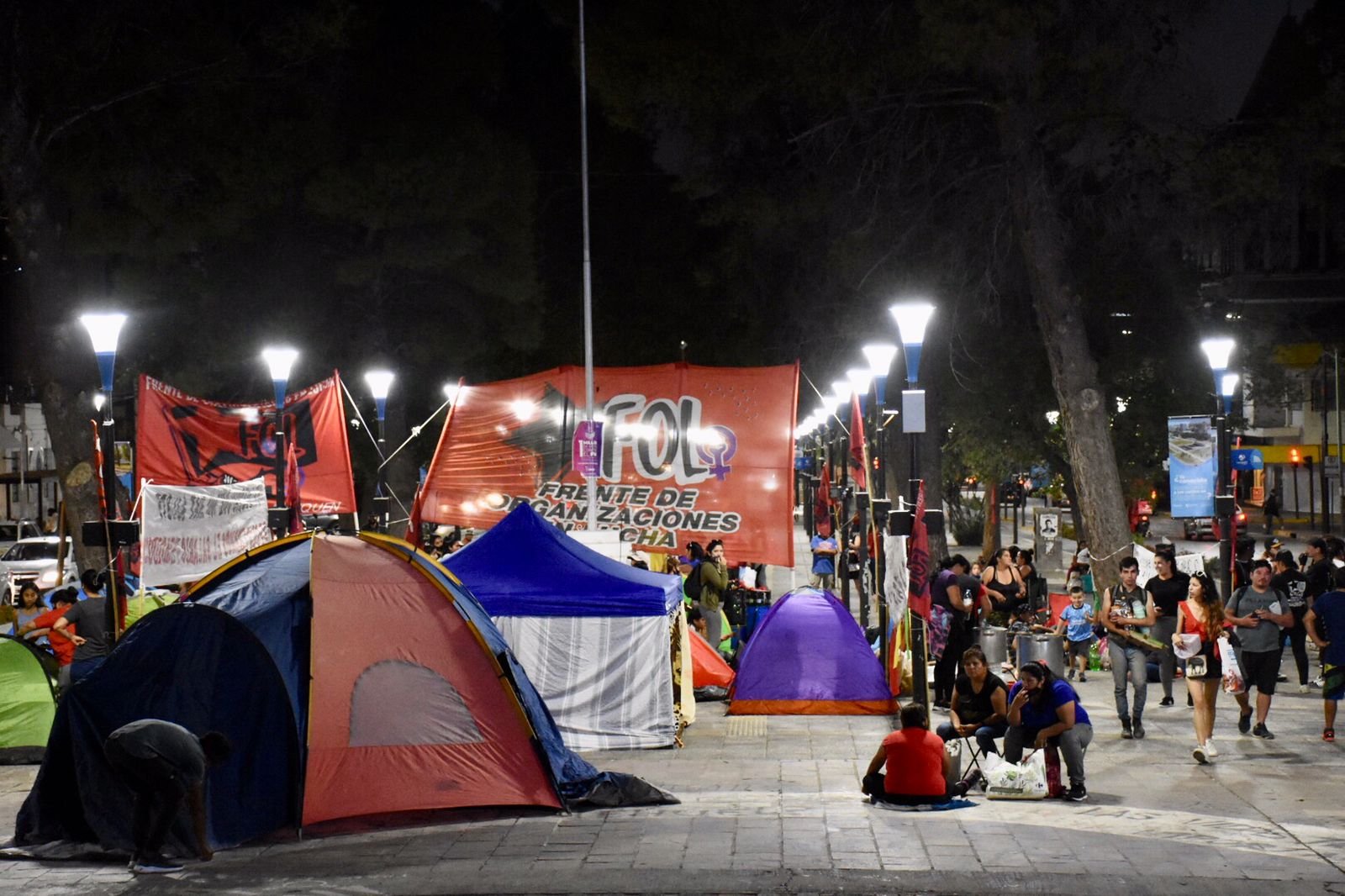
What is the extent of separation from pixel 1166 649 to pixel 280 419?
374 inches

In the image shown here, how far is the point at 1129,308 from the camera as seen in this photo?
1204 inches

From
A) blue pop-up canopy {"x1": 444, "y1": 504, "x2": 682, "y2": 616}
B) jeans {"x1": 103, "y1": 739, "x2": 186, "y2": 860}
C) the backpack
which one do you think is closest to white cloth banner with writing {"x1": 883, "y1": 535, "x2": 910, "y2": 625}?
blue pop-up canopy {"x1": 444, "y1": 504, "x2": 682, "y2": 616}

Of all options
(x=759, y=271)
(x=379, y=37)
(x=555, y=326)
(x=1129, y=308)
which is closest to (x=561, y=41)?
(x=555, y=326)

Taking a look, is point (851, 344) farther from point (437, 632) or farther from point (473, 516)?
point (437, 632)

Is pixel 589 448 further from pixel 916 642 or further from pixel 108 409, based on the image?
pixel 108 409

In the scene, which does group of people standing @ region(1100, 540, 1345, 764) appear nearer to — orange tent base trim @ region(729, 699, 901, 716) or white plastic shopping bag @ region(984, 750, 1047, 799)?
white plastic shopping bag @ region(984, 750, 1047, 799)

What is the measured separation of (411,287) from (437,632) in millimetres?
27580

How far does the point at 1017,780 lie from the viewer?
11000 millimetres

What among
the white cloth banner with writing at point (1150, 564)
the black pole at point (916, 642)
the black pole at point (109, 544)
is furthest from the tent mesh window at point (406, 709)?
the white cloth banner with writing at point (1150, 564)

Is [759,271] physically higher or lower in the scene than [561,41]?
lower

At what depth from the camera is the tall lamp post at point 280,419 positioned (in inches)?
632

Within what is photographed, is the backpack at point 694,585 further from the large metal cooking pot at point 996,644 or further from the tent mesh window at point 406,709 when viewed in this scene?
the tent mesh window at point 406,709

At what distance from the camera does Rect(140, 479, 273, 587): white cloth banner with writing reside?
16.7m

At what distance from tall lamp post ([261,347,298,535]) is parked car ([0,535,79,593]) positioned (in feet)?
40.9
